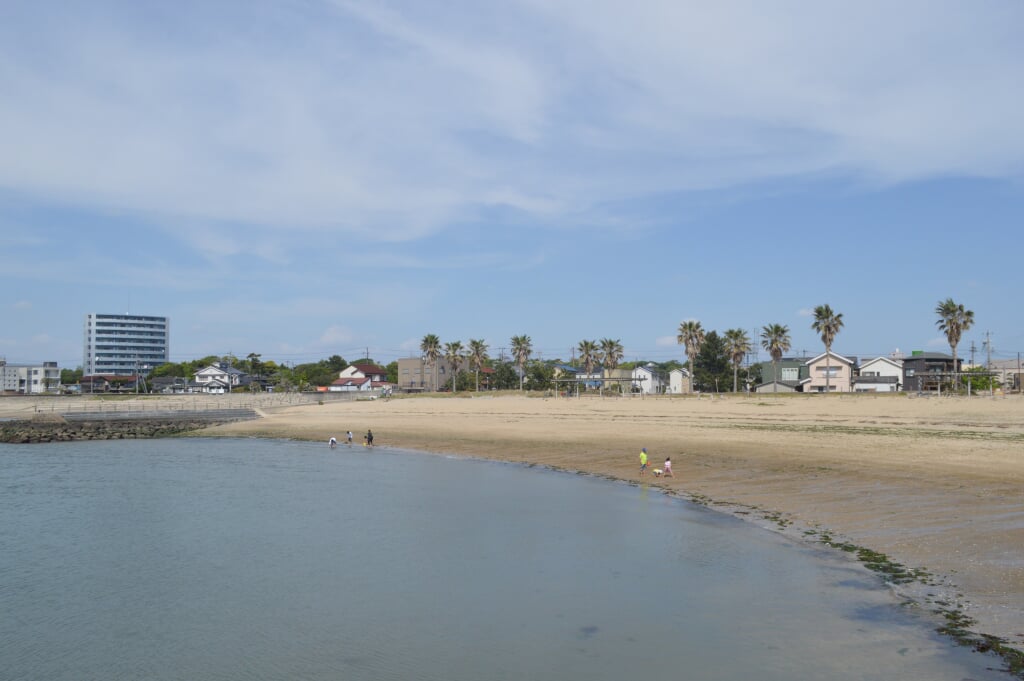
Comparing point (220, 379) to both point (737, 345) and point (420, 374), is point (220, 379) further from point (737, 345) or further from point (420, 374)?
point (737, 345)

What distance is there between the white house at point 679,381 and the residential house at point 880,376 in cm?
2494

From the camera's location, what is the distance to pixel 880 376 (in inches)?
3954

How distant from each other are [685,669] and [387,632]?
5680 millimetres

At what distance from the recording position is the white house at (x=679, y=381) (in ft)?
377

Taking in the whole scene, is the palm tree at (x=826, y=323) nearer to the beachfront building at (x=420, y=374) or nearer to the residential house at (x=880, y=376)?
the residential house at (x=880, y=376)

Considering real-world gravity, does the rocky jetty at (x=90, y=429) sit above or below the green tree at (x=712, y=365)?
below

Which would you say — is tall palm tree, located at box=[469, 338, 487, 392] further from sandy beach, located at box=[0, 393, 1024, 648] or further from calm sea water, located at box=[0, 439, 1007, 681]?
calm sea water, located at box=[0, 439, 1007, 681]

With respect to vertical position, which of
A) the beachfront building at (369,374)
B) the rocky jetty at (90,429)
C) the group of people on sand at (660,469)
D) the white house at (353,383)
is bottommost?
the rocky jetty at (90,429)

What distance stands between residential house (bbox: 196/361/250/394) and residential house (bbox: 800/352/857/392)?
336ft

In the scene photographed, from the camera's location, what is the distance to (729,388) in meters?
109

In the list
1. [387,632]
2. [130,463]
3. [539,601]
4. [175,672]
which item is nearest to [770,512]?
[539,601]

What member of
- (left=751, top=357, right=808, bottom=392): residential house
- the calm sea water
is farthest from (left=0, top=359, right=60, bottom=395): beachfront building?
the calm sea water

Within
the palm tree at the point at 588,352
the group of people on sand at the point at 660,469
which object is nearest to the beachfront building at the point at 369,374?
the palm tree at the point at 588,352

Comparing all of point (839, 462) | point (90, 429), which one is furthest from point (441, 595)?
point (90, 429)
